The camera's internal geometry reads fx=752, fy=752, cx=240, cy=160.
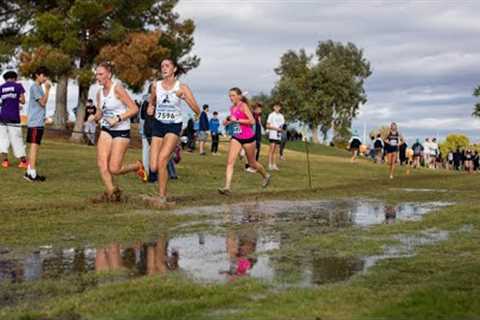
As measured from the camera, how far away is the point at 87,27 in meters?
40.2

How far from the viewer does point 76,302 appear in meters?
5.31

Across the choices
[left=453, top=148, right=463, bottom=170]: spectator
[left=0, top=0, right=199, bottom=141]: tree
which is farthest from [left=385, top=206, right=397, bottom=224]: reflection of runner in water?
[left=453, top=148, right=463, bottom=170]: spectator

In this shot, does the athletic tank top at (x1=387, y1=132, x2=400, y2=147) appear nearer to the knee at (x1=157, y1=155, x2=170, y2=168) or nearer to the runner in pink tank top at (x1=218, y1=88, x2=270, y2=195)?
the runner in pink tank top at (x1=218, y1=88, x2=270, y2=195)

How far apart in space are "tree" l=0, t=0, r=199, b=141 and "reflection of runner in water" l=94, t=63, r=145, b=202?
27.2m

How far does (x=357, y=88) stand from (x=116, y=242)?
78849 millimetres

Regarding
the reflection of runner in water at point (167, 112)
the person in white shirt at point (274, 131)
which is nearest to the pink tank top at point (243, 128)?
the reflection of runner in water at point (167, 112)

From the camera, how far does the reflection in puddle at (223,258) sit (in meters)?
6.44

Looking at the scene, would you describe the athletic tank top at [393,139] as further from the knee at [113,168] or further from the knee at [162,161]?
the knee at [113,168]

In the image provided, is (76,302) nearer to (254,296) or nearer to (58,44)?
(254,296)

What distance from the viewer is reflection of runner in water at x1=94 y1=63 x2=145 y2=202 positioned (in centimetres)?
1167

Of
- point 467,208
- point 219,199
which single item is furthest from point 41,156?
point 467,208

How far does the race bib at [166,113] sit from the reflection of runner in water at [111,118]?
0.36 m

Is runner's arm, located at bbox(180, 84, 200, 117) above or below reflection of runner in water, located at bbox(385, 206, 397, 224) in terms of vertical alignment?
above

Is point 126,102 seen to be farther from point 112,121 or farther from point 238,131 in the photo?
point 238,131
